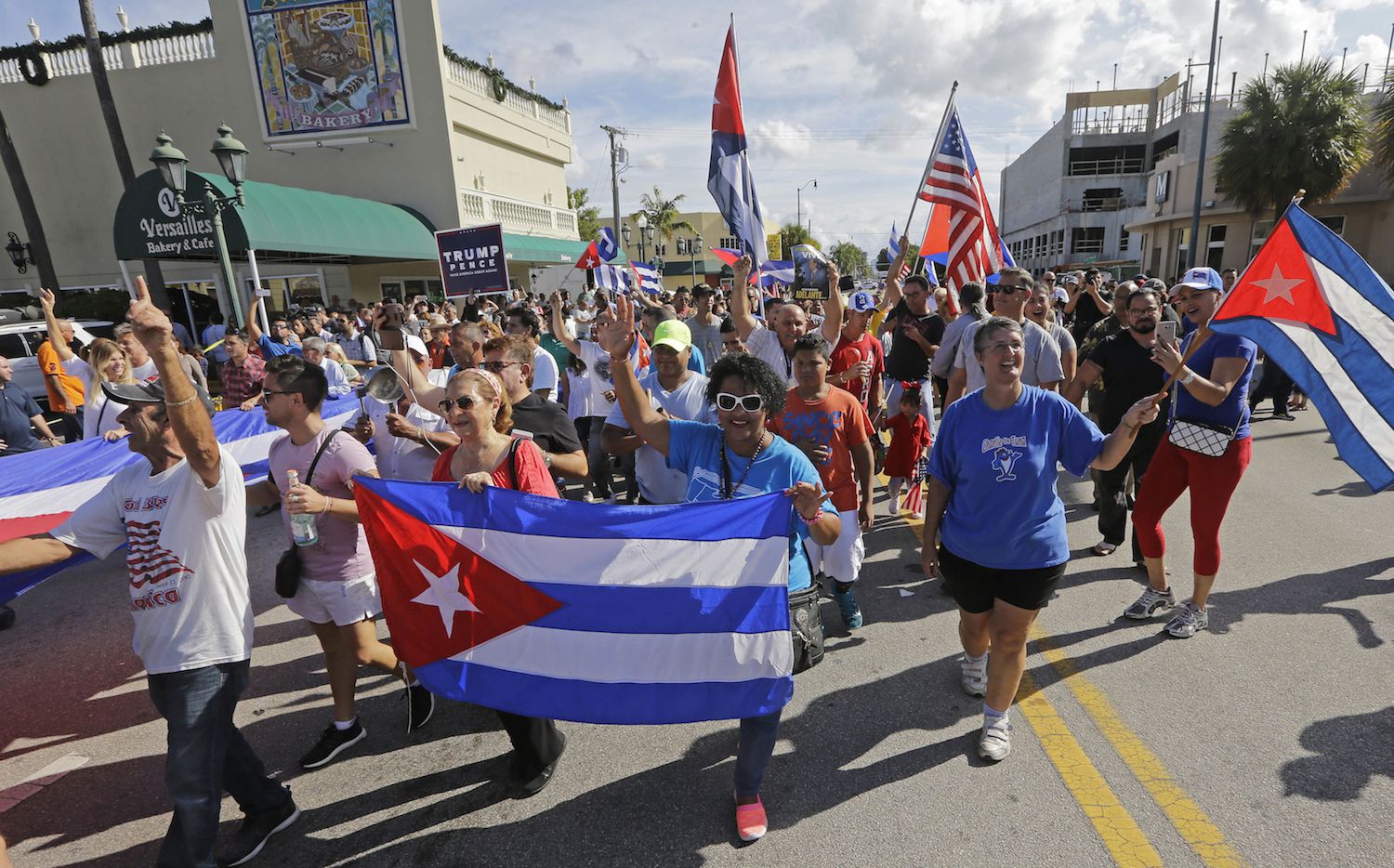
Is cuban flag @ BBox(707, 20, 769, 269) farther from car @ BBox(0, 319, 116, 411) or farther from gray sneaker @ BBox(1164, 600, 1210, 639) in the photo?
car @ BBox(0, 319, 116, 411)

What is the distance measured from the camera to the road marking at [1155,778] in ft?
8.48

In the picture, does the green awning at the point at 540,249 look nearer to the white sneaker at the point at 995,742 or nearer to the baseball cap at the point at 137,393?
the baseball cap at the point at 137,393

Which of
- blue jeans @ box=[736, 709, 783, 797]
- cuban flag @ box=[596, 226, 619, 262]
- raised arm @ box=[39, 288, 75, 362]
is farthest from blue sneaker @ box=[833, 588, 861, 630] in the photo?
cuban flag @ box=[596, 226, 619, 262]

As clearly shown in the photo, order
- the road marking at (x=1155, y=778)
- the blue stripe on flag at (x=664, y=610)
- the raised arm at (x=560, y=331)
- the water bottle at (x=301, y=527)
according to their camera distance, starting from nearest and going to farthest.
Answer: the road marking at (x=1155, y=778)
the blue stripe on flag at (x=664, y=610)
the water bottle at (x=301, y=527)
the raised arm at (x=560, y=331)

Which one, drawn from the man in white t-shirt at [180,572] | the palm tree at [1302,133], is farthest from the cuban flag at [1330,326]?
the palm tree at [1302,133]

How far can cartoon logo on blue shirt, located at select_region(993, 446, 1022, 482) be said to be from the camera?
9.65 feet

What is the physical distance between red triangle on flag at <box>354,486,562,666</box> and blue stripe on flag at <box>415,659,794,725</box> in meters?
0.12

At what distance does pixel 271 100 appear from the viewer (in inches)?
894

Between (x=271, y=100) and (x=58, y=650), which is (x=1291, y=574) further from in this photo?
(x=271, y=100)

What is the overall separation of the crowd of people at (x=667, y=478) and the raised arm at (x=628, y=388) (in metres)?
0.01

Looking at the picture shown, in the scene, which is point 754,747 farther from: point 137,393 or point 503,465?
point 137,393

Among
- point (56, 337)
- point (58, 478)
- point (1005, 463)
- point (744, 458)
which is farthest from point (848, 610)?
point (56, 337)

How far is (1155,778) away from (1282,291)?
2250 mm

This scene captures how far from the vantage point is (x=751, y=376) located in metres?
2.86
